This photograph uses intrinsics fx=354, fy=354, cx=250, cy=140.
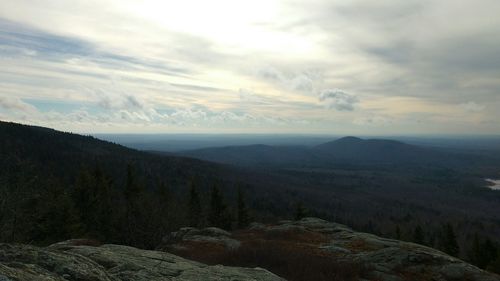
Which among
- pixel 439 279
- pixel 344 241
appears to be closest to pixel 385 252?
pixel 439 279

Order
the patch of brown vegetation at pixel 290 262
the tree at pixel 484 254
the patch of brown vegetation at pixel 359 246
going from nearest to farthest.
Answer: the patch of brown vegetation at pixel 290 262
the patch of brown vegetation at pixel 359 246
the tree at pixel 484 254

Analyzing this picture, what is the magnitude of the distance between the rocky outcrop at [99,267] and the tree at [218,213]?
194ft

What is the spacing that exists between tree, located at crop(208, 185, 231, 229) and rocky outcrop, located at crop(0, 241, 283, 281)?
59.0m

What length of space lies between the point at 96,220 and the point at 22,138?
561 ft

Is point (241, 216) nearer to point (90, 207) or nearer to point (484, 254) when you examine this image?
point (90, 207)

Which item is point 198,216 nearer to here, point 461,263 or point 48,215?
point 48,215

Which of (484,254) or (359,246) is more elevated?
Result: (359,246)

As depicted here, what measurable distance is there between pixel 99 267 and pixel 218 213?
67310 mm

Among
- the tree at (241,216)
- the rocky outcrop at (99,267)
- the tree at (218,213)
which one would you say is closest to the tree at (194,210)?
the tree at (218,213)

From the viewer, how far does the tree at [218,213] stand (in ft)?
253

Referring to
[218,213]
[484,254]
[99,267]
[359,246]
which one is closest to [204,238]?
[359,246]

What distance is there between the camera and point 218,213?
7769 cm

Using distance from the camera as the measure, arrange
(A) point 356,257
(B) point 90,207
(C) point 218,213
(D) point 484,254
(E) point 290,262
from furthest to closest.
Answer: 1. (C) point 218,213
2. (D) point 484,254
3. (B) point 90,207
4. (A) point 356,257
5. (E) point 290,262

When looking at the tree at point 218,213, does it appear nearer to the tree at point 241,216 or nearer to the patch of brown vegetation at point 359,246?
the tree at point 241,216
